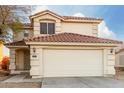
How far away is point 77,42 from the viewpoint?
1759cm

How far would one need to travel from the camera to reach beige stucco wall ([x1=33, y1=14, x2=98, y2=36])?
72.2ft

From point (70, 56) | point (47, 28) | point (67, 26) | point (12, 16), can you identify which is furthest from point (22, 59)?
point (70, 56)

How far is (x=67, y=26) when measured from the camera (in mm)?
22844

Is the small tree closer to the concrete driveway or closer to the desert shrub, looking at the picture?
the concrete driveway

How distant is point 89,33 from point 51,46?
22.6 feet

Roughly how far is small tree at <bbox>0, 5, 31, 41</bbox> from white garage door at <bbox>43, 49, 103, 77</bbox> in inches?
214

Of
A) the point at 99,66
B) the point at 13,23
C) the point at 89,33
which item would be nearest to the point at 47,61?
the point at 99,66

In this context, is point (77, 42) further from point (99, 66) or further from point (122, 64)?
point (122, 64)

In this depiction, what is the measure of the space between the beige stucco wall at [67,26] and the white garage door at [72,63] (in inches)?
188

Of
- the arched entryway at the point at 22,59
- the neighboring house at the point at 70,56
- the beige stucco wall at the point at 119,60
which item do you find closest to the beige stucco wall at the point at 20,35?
the arched entryway at the point at 22,59

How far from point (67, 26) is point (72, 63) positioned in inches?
234

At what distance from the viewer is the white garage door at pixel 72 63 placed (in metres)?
17.6

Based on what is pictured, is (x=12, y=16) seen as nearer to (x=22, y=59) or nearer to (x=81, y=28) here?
(x=22, y=59)

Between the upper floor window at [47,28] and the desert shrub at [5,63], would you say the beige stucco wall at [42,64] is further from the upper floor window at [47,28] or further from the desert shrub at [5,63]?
the desert shrub at [5,63]
